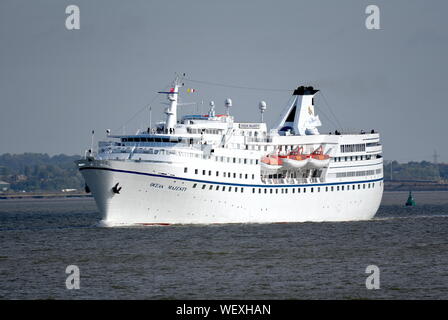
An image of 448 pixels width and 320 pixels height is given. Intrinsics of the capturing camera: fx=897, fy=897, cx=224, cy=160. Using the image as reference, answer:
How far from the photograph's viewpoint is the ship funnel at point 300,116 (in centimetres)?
8606

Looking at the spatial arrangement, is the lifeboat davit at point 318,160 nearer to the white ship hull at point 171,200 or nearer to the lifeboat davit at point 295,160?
the lifeboat davit at point 295,160

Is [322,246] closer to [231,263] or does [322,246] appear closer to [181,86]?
[231,263]

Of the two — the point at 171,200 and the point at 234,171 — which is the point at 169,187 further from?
the point at 234,171

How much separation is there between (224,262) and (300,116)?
3880 cm

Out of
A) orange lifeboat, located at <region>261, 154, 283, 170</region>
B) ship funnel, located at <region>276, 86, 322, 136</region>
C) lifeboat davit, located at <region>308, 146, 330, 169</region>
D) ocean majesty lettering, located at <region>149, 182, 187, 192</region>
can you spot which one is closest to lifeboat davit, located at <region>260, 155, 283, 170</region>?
orange lifeboat, located at <region>261, 154, 283, 170</region>

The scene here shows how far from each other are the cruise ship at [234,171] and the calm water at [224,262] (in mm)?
1906

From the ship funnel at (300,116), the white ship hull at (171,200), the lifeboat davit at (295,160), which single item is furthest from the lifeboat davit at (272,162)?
the ship funnel at (300,116)

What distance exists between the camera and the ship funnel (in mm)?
86062

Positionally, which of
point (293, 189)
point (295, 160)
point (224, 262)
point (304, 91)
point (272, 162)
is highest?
point (304, 91)

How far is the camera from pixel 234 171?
232 ft

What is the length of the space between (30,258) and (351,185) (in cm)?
3930

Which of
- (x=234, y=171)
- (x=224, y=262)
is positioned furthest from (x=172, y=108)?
(x=224, y=262)

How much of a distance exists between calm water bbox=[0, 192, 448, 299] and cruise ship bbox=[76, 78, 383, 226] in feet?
6.25
